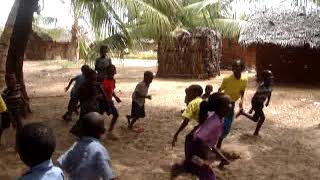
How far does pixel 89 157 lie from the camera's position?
3619 millimetres

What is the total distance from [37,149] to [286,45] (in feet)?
47.6

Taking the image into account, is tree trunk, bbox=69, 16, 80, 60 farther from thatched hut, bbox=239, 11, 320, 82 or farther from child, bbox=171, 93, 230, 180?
child, bbox=171, 93, 230, 180

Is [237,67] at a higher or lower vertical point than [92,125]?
higher

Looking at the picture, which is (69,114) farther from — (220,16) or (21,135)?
(220,16)

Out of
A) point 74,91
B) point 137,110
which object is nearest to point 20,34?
point 74,91

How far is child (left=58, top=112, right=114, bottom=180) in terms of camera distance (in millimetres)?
3619

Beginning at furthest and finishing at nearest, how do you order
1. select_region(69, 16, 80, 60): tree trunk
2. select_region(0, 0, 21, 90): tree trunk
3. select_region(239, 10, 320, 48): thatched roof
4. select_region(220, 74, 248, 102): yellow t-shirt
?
1. select_region(69, 16, 80, 60): tree trunk
2. select_region(239, 10, 320, 48): thatched roof
3. select_region(0, 0, 21, 90): tree trunk
4. select_region(220, 74, 248, 102): yellow t-shirt

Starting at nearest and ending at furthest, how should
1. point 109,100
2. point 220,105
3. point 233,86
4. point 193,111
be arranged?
point 220,105, point 193,111, point 233,86, point 109,100

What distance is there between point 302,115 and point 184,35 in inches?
326

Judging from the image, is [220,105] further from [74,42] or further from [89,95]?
[74,42]

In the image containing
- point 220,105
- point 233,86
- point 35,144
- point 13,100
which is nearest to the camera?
point 35,144

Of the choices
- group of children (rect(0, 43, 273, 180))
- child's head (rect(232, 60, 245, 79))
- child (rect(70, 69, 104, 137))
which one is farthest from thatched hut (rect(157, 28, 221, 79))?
child (rect(70, 69, 104, 137))

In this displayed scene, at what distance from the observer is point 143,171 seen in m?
6.48

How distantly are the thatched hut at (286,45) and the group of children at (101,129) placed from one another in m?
8.38
